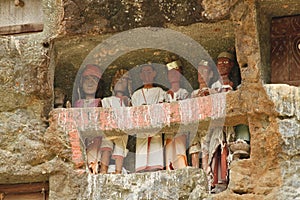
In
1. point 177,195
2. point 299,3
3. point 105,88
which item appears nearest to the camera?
point 177,195

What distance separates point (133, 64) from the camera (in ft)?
38.9

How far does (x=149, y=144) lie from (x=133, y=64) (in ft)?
3.60

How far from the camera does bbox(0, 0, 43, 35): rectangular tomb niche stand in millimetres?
11680

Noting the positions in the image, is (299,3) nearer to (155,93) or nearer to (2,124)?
(155,93)

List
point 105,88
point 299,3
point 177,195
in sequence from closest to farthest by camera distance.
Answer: point 177,195
point 299,3
point 105,88

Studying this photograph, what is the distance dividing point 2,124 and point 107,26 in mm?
1436

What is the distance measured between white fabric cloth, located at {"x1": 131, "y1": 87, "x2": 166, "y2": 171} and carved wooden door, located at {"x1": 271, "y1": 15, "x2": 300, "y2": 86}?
1.18m

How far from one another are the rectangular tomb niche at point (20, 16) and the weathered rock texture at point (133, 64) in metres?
0.25

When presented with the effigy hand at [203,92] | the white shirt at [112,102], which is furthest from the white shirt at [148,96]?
the effigy hand at [203,92]

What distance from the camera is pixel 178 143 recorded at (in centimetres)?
1109

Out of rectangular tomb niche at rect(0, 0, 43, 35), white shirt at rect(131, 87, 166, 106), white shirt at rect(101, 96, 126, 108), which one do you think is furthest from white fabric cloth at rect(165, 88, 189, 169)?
rectangular tomb niche at rect(0, 0, 43, 35)

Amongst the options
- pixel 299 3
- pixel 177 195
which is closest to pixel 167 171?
pixel 177 195

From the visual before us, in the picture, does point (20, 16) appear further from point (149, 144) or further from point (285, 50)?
point (285, 50)

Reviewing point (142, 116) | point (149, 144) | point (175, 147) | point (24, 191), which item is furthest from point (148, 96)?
point (24, 191)
